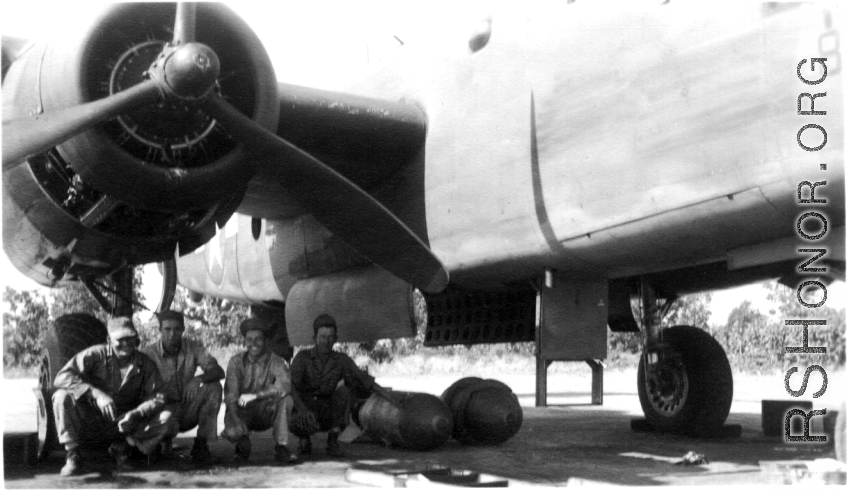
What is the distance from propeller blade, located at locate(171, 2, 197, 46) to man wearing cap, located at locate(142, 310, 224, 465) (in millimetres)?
1860

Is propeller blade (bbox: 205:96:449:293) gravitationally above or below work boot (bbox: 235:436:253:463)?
above

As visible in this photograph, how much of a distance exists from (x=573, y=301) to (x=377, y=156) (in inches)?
79.9

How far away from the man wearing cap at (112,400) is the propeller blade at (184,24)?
1854 mm

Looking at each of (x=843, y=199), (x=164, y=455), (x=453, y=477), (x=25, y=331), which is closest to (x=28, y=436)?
(x=164, y=455)

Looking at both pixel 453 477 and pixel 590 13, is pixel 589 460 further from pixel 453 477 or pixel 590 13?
pixel 590 13

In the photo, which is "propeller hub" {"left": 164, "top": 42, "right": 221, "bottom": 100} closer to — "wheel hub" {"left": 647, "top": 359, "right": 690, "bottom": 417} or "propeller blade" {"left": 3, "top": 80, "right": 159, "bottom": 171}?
"propeller blade" {"left": 3, "top": 80, "right": 159, "bottom": 171}

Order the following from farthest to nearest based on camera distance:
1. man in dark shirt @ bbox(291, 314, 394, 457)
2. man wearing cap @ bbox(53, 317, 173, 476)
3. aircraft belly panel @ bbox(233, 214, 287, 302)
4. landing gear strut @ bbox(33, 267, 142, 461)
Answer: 1. aircraft belly panel @ bbox(233, 214, 287, 302)
2. man in dark shirt @ bbox(291, 314, 394, 457)
3. landing gear strut @ bbox(33, 267, 142, 461)
4. man wearing cap @ bbox(53, 317, 173, 476)

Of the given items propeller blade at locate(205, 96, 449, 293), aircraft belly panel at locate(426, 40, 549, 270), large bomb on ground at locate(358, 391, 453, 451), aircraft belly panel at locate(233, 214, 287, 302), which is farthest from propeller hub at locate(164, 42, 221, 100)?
aircraft belly panel at locate(233, 214, 287, 302)

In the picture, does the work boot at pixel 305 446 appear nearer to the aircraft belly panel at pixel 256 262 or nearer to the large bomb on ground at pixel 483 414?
the large bomb on ground at pixel 483 414

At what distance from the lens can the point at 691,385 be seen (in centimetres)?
777

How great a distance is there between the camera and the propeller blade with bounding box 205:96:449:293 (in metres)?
5.84

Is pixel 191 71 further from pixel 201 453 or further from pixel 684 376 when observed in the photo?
pixel 684 376

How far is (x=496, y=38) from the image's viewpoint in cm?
655

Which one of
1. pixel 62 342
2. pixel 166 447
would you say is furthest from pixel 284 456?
pixel 62 342
